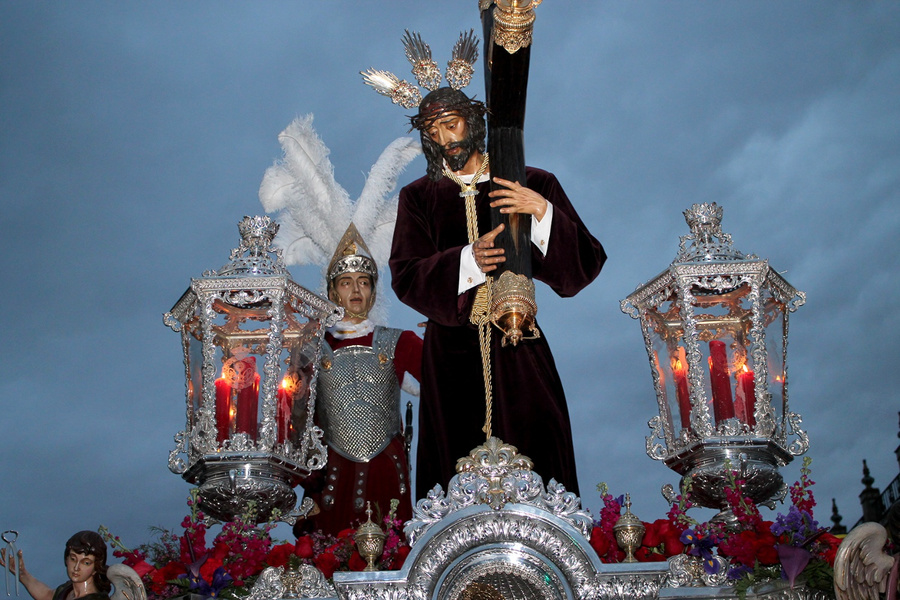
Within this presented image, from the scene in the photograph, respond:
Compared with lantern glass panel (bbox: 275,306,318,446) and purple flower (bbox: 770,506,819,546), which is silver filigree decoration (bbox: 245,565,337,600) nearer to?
lantern glass panel (bbox: 275,306,318,446)

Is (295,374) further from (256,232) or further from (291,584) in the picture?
(291,584)

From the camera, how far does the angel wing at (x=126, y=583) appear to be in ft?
17.3

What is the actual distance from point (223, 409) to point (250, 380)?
0.86 feet

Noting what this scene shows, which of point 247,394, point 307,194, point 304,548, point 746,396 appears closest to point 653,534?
point 746,396

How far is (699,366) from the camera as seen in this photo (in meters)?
6.27

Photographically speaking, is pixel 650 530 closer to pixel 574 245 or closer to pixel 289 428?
pixel 574 245

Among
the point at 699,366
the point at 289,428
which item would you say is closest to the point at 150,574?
the point at 289,428

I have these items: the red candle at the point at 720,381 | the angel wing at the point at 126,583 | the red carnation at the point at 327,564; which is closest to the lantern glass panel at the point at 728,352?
the red candle at the point at 720,381

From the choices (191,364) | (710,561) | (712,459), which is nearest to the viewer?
(710,561)

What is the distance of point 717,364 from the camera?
6.38 meters

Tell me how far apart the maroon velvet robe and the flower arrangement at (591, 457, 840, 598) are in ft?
2.45

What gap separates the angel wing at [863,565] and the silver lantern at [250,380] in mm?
2832

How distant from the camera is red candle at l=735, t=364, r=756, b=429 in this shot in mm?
6172

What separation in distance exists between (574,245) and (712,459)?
1.42 metres
